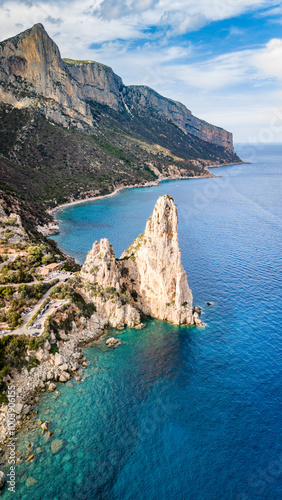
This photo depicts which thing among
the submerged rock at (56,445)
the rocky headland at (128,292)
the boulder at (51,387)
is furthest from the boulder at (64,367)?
the submerged rock at (56,445)

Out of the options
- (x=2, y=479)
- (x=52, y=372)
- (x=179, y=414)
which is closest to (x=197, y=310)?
(x=179, y=414)

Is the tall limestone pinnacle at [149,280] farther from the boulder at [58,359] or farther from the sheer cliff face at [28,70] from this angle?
the sheer cliff face at [28,70]

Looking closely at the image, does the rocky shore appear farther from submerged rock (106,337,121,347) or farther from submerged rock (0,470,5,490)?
submerged rock (106,337,121,347)

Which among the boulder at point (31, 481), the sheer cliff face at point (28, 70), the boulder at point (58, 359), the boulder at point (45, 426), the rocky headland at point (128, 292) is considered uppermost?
the sheer cliff face at point (28, 70)

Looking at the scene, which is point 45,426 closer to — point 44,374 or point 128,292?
point 44,374

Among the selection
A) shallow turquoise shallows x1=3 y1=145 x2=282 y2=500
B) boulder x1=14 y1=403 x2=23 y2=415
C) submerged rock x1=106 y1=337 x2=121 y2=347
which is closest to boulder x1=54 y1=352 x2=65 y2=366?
shallow turquoise shallows x1=3 y1=145 x2=282 y2=500

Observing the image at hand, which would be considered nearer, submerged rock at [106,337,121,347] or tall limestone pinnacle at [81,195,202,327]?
submerged rock at [106,337,121,347]
